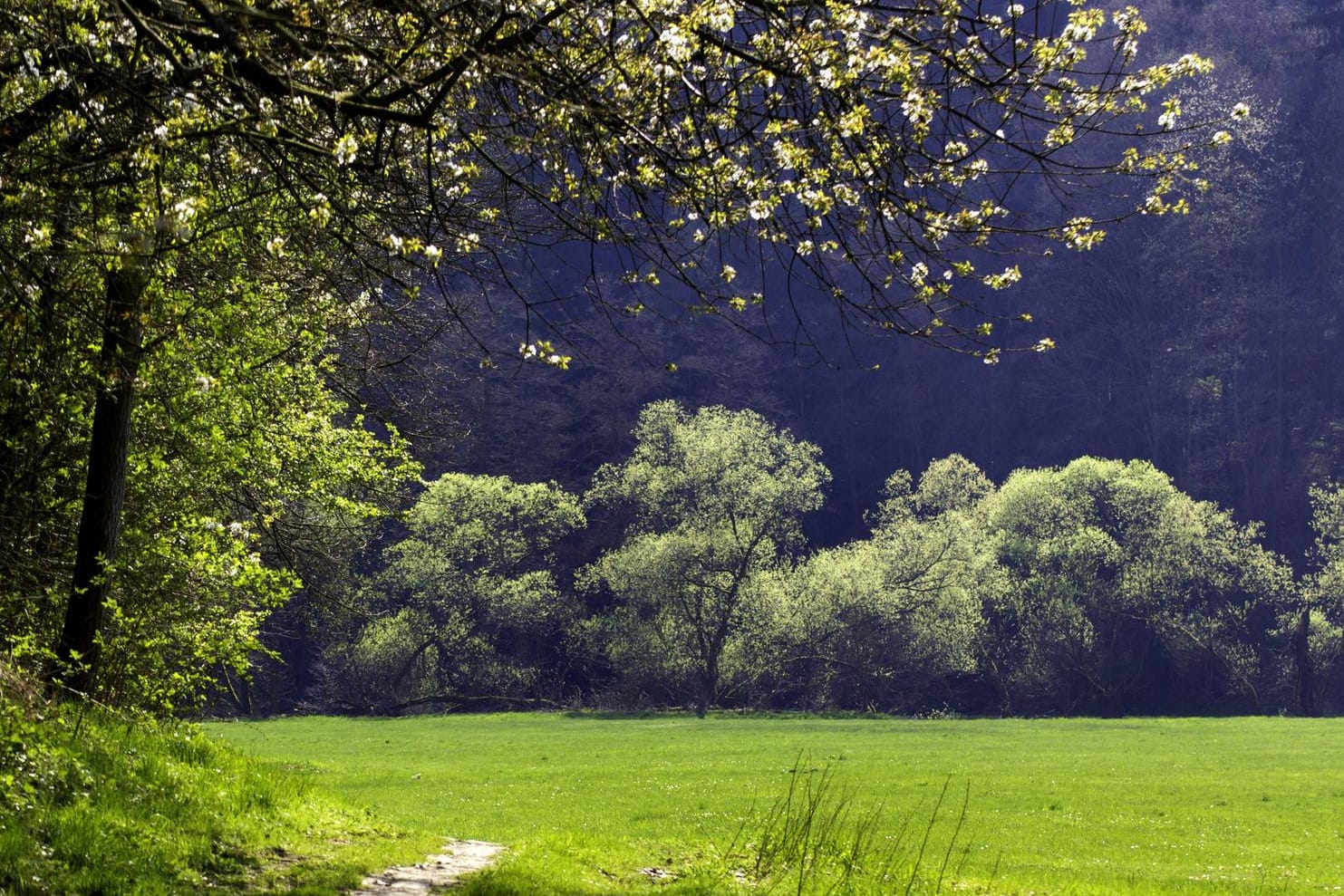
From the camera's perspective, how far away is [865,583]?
67875 millimetres

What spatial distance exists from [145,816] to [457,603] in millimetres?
62287

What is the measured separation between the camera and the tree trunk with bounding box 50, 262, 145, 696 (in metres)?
13.9

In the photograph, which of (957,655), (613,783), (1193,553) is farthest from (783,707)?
(613,783)

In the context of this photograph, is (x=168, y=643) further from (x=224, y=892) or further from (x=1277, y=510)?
(x=1277, y=510)

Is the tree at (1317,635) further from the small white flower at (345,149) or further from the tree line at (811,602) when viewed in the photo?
the small white flower at (345,149)

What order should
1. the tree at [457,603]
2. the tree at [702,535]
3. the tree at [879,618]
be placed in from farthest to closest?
the tree at [457,603], the tree at [879,618], the tree at [702,535]

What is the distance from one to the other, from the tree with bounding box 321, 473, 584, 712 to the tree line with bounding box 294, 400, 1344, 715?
153 mm

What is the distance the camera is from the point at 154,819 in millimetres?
10695

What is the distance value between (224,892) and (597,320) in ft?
344

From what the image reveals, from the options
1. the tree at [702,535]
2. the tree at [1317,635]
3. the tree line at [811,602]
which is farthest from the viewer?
the tree at [1317,635]

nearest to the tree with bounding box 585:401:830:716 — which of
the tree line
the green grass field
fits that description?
the tree line

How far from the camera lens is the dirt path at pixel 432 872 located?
10.4 metres

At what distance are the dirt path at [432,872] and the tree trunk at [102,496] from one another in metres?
4.63

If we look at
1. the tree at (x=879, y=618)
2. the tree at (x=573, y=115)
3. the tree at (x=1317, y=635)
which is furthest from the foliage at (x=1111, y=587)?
the tree at (x=573, y=115)
